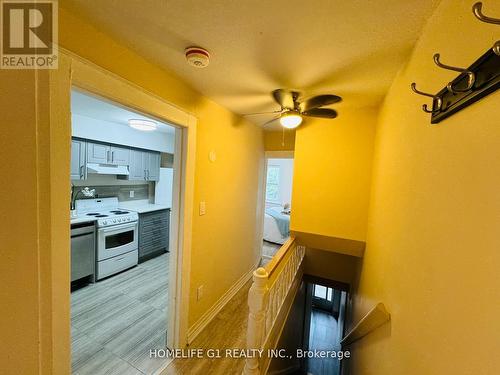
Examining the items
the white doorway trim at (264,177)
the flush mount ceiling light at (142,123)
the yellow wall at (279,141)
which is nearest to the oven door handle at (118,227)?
the flush mount ceiling light at (142,123)

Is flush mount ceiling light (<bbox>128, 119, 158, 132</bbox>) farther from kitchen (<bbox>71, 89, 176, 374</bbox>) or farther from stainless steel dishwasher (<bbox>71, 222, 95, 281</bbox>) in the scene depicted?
stainless steel dishwasher (<bbox>71, 222, 95, 281</bbox>)

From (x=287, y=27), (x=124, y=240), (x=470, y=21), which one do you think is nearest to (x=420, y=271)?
(x=470, y=21)

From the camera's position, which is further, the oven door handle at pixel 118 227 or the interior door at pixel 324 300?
the interior door at pixel 324 300

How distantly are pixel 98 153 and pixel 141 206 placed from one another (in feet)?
4.28

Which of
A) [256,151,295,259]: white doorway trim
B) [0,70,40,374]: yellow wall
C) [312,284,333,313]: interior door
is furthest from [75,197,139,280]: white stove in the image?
[312,284,333,313]: interior door

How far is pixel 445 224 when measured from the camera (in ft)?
2.25

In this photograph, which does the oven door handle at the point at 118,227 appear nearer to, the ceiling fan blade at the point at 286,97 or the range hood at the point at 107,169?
the range hood at the point at 107,169

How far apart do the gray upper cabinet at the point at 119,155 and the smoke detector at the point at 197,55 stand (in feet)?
8.96

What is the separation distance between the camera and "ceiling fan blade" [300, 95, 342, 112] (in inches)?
60.0

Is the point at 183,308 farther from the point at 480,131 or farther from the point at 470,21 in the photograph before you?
the point at 470,21

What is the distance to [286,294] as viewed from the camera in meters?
2.02

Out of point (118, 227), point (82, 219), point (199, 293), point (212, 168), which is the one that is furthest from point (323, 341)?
point (82, 219)

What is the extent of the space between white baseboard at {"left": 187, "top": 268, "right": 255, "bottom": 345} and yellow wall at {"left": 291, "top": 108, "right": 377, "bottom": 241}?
1.18 m

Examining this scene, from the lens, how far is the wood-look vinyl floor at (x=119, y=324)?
5.61 feet
